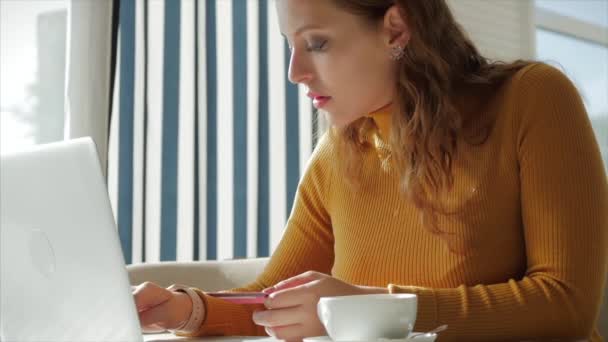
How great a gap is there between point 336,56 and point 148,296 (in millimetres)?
512

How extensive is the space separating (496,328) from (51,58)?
2.60 metres

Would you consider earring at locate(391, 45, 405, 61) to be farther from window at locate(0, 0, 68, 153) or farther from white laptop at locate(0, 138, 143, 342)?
window at locate(0, 0, 68, 153)

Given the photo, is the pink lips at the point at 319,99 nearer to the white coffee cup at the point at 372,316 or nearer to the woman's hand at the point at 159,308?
the woman's hand at the point at 159,308

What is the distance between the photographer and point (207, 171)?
10.2ft

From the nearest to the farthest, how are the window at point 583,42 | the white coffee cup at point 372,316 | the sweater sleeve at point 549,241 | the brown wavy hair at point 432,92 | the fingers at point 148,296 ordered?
1. the white coffee cup at point 372,316
2. the sweater sleeve at point 549,241
3. the fingers at point 148,296
4. the brown wavy hair at point 432,92
5. the window at point 583,42

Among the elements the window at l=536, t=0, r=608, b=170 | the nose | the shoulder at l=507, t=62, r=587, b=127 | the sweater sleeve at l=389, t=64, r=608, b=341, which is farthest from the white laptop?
the window at l=536, t=0, r=608, b=170

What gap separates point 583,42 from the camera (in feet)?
13.9

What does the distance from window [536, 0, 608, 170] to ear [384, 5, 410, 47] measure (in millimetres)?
2809

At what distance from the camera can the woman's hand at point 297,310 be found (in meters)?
0.97

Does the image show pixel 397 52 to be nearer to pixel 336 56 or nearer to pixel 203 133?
pixel 336 56

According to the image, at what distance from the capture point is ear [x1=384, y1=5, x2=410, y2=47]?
4.63 ft

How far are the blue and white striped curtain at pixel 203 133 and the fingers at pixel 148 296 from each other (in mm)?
1864

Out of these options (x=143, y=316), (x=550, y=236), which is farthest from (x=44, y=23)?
(x=550, y=236)

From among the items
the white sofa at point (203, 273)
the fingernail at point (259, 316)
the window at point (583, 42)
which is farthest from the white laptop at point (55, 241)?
the window at point (583, 42)
